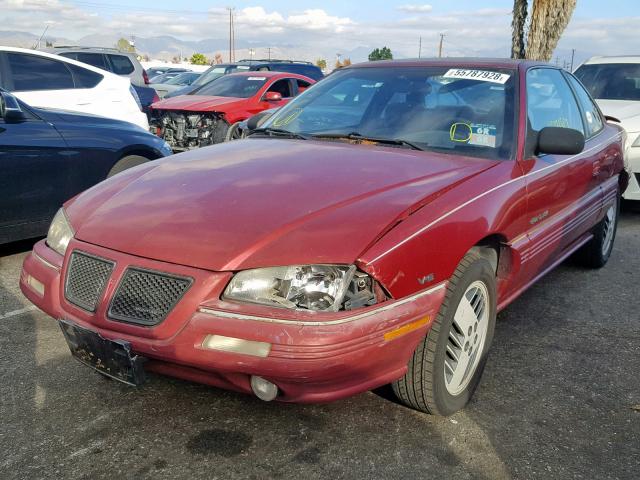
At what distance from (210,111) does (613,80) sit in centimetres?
568

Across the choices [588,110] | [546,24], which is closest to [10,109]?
[588,110]

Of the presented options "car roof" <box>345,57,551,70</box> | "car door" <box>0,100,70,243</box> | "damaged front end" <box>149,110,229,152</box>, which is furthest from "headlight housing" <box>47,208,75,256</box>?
"damaged front end" <box>149,110,229,152</box>

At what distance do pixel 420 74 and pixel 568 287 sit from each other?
197cm

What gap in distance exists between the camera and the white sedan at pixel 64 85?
6.66 metres

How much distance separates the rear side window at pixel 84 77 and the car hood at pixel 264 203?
4666 mm

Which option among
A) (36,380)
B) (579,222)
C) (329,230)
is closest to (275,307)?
(329,230)

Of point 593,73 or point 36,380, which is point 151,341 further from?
point 593,73

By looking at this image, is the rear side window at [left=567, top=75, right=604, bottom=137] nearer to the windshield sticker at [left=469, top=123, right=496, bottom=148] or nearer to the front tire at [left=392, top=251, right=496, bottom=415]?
the windshield sticker at [left=469, top=123, right=496, bottom=148]

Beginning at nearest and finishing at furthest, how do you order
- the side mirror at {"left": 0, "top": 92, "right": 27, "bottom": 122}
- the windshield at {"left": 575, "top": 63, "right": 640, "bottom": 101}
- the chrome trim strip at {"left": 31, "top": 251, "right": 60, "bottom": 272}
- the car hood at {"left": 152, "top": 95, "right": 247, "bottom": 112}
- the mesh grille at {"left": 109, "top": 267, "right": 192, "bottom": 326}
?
1. the mesh grille at {"left": 109, "top": 267, "right": 192, "bottom": 326}
2. the chrome trim strip at {"left": 31, "top": 251, "right": 60, "bottom": 272}
3. the side mirror at {"left": 0, "top": 92, "right": 27, "bottom": 122}
4. the windshield at {"left": 575, "top": 63, "right": 640, "bottom": 101}
5. the car hood at {"left": 152, "top": 95, "right": 247, "bottom": 112}

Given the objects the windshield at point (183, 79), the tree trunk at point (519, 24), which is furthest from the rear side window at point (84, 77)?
the windshield at point (183, 79)

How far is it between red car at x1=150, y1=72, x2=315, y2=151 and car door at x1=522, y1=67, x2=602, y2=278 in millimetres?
5840

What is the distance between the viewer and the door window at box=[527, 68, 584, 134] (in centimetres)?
350

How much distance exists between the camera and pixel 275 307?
2105mm

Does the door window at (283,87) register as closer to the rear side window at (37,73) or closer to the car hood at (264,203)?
the rear side window at (37,73)
